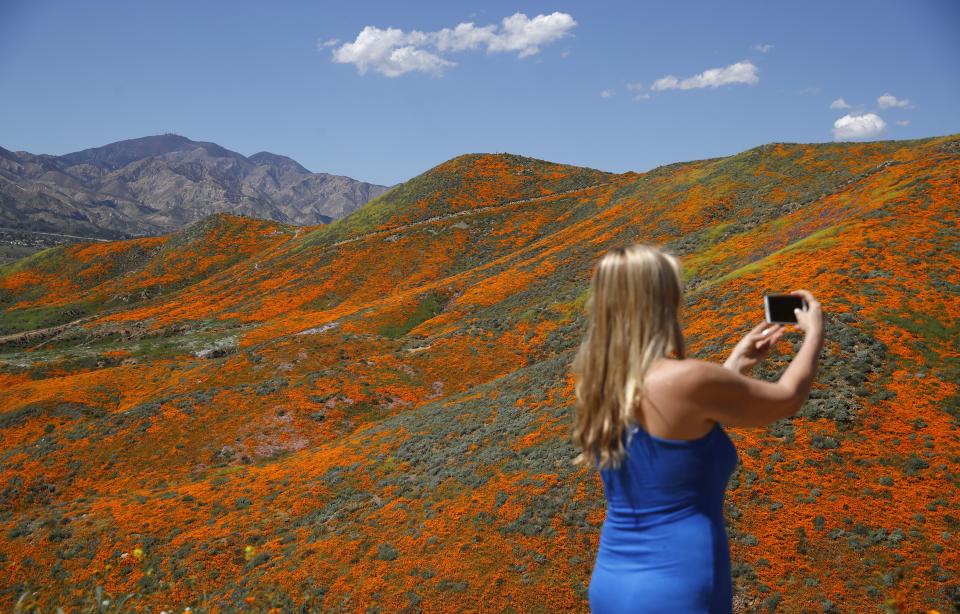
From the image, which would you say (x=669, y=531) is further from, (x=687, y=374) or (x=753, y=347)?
(x=753, y=347)

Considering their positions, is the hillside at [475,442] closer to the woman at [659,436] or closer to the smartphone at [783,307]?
the woman at [659,436]

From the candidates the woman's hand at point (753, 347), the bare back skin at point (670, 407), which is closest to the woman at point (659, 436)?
the bare back skin at point (670, 407)

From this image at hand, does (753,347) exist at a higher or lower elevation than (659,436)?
higher

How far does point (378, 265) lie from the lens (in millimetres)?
71188

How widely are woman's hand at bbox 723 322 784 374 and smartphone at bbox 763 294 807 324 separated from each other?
10 cm

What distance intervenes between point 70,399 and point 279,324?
20827 millimetres

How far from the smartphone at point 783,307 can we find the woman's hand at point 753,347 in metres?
0.10

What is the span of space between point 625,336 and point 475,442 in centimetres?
1749

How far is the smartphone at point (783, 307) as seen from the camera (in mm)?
3340

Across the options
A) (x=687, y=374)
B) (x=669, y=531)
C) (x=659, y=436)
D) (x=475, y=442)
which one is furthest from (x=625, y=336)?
(x=475, y=442)

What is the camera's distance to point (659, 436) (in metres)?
2.53

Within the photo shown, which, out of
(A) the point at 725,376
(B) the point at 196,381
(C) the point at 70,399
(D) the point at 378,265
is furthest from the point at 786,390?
(D) the point at 378,265

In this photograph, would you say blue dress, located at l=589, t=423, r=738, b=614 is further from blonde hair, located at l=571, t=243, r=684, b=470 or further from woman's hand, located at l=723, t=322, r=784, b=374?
woman's hand, located at l=723, t=322, r=784, b=374

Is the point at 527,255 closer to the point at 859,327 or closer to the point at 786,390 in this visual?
the point at 859,327
